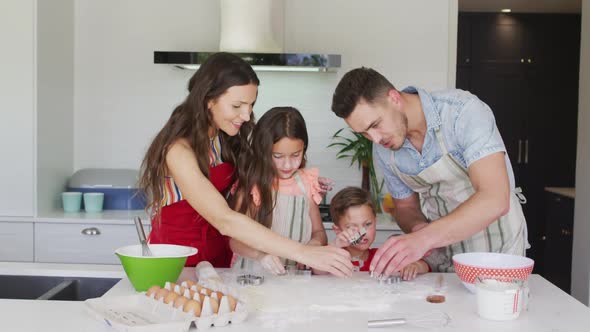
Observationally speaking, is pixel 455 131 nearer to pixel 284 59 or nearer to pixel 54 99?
pixel 284 59

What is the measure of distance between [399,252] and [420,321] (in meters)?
0.30

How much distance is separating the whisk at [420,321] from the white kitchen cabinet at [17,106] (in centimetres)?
254

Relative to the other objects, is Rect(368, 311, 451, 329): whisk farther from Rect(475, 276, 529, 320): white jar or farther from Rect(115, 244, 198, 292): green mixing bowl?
Rect(115, 244, 198, 292): green mixing bowl

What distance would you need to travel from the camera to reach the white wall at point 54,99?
3.50 meters

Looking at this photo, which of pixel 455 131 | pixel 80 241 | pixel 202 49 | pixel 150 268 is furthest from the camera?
pixel 202 49

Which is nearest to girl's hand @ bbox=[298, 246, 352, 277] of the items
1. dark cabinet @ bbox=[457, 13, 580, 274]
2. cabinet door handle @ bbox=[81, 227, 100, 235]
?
cabinet door handle @ bbox=[81, 227, 100, 235]

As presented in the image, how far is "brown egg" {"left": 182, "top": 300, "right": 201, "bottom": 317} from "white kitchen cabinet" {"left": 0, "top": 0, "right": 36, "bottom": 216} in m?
2.31

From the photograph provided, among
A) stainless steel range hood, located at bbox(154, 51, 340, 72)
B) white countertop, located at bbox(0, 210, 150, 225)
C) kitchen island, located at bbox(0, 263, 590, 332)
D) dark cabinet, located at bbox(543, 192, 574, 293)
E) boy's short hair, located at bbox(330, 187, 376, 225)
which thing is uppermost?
stainless steel range hood, located at bbox(154, 51, 340, 72)

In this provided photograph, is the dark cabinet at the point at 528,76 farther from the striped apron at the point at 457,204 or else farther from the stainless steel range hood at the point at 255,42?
the striped apron at the point at 457,204

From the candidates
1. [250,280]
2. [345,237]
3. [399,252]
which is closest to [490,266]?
[399,252]

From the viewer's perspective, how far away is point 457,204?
2189mm

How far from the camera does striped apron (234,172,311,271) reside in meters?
2.46

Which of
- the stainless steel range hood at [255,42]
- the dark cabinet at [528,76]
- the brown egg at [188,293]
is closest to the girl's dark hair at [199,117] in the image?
the brown egg at [188,293]

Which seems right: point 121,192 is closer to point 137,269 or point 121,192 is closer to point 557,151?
point 137,269
